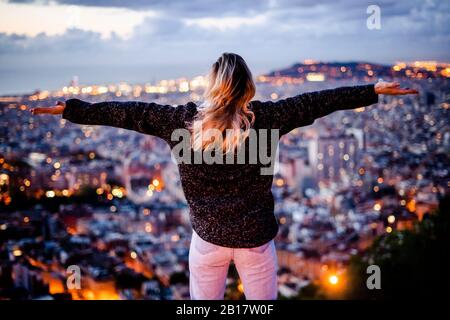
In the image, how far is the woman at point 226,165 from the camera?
42.1 inches

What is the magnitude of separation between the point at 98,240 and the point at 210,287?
11579 millimetres

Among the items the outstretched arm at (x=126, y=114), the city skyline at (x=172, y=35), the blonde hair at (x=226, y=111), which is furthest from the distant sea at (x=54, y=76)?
the blonde hair at (x=226, y=111)

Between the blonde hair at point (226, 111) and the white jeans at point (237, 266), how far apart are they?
0.78 feet

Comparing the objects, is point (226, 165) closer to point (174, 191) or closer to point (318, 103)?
point (318, 103)

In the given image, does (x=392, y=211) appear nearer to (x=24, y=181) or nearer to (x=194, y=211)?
(x=24, y=181)

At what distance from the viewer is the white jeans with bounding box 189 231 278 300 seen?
1.13 m

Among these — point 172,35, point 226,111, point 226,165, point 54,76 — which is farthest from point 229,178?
point 54,76

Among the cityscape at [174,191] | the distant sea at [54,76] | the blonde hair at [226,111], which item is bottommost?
the cityscape at [174,191]

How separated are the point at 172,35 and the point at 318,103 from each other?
3.89 meters

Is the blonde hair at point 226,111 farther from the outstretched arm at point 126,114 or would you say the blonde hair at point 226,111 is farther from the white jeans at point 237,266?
the white jeans at point 237,266

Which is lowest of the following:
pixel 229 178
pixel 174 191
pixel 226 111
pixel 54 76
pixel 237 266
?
pixel 174 191

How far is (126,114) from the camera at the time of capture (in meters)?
1.14

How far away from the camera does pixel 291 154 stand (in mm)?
22609

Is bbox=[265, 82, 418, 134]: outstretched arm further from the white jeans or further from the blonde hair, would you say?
the white jeans
